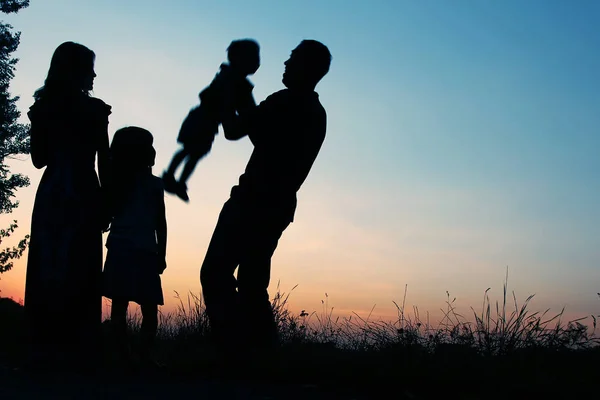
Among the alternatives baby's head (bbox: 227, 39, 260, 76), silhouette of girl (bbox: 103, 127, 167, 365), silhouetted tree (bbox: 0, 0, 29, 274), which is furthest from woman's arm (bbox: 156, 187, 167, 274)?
silhouetted tree (bbox: 0, 0, 29, 274)

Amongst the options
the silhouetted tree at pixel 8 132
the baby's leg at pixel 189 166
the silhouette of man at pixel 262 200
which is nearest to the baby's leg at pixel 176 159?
the baby's leg at pixel 189 166

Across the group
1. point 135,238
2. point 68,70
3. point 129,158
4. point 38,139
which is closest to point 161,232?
point 135,238

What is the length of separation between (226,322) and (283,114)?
1.66 meters

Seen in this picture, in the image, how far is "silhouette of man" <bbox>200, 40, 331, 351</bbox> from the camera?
483cm

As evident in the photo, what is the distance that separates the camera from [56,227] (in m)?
5.17

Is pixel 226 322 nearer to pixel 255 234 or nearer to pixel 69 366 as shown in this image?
pixel 255 234

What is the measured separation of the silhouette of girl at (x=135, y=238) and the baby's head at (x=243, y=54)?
96cm

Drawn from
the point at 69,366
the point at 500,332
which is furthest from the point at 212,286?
the point at 500,332

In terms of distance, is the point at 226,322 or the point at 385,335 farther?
the point at 385,335

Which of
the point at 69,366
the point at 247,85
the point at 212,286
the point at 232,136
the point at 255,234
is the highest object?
the point at 247,85

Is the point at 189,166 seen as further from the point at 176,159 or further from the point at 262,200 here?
the point at 262,200

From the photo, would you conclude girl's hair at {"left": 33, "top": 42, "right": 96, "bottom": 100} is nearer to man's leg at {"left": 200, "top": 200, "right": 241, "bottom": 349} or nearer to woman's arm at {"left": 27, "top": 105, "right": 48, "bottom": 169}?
woman's arm at {"left": 27, "top": 105, "right": 48, "bottom": 169}

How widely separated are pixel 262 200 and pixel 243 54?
3.71 feet

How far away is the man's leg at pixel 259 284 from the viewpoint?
5168 millimetres
